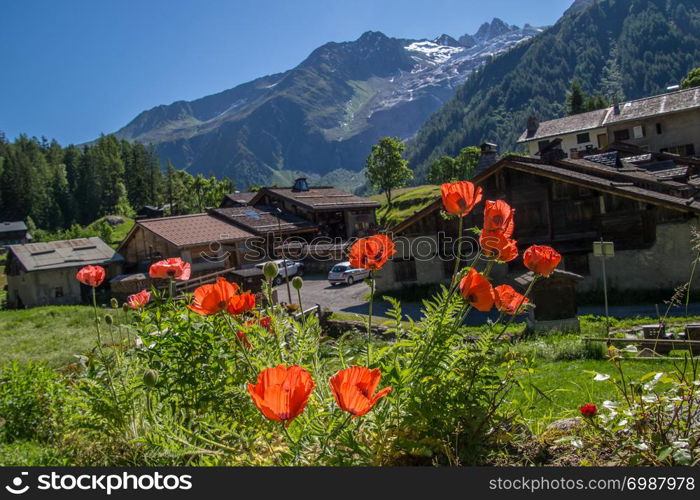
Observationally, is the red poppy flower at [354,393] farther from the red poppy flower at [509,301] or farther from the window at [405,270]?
the window at [405,270]

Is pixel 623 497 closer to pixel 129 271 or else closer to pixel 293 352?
pixel 293 352

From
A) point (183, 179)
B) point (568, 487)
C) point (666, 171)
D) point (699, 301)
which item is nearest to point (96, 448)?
point (568, 487)

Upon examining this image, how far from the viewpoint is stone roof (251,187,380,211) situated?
49031 millimetres

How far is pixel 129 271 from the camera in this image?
41.2 metres

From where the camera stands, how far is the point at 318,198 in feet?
168

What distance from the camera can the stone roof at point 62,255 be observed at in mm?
37281

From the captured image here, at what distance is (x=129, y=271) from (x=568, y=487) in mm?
43777

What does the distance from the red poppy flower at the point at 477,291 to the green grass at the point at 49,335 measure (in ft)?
34.4

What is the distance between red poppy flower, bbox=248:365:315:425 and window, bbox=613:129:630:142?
5959 cm

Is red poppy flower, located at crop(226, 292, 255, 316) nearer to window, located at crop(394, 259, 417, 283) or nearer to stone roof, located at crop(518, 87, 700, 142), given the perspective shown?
window, located at crop(394, 259, 417, 283)

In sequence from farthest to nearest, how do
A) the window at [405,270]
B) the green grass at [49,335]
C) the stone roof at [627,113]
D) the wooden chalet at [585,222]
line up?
1. the stone roof at [627,113]
2. the window at [405,270]
3. the wooden chalet at [585,222]
4. the green grass at [49,335]

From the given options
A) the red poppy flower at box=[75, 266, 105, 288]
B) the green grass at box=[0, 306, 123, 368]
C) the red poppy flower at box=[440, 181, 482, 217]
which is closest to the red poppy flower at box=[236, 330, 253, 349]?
the red poppy flower at box=[440, 181, 482, 217]

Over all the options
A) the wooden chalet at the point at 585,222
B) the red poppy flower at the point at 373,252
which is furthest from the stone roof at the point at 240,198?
the red poppy flower at the point at 373,252

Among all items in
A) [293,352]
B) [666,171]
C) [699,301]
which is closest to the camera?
[293,352]
